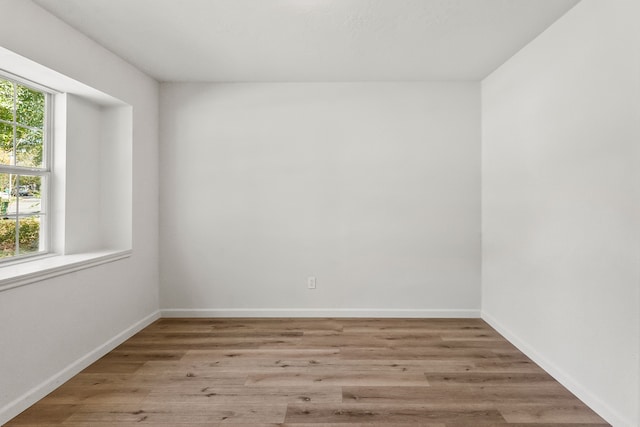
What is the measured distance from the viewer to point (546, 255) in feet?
8.40

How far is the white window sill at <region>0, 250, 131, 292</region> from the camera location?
2.01 m

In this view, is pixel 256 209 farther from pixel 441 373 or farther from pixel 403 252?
pixel 441 373

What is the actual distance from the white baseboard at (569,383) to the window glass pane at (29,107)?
4.23 metres

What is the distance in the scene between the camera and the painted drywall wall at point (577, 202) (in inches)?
73.2

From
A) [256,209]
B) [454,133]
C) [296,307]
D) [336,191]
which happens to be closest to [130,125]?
[256,209]

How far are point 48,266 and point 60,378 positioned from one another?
0.78 metres

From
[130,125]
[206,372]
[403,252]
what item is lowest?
[206,372]

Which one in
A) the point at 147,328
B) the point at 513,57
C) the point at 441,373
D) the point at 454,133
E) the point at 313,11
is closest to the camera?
the point at 313,11

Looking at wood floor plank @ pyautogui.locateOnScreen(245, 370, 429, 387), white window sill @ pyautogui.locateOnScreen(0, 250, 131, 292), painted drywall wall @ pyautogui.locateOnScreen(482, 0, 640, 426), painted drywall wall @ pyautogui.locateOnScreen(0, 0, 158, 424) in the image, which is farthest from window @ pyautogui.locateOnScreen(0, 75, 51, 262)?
painted drywall wall @ pyautogui.locateOnScreen(482, 0, 640, 426)

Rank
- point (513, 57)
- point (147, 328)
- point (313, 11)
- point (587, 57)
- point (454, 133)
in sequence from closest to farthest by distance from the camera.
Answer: point (587, 57)
point (313, 11)
point (513, 57)
point (147, 328)
point (454, 133)

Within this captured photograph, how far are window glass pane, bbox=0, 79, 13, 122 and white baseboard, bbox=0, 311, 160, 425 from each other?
1797 millimetres

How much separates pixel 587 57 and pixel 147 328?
13.8 ft

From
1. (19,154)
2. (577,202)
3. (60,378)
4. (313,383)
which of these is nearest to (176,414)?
(313,383)

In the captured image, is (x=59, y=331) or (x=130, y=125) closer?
(x=59, y=331)
